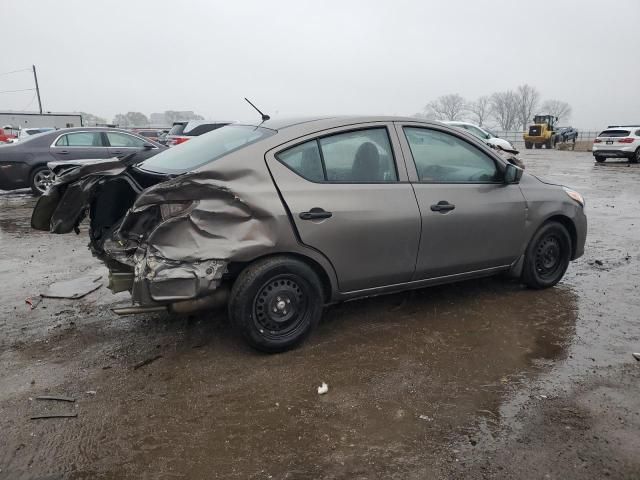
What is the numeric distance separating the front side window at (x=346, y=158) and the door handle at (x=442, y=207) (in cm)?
39

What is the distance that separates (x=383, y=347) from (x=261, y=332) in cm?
92

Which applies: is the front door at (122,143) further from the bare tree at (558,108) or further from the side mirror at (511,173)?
the bare tree at (558,108)

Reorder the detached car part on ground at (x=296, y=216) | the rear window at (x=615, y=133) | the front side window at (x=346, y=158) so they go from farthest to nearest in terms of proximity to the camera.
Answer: the rear window at (x=615, y=133) < the front side window at (x=346, y=158) < the detached car part on ground at (x=296, y=216)

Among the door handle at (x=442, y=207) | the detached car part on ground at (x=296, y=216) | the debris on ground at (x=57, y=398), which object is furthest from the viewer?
the door handle at (x=442, y=207)

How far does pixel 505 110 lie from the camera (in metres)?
104

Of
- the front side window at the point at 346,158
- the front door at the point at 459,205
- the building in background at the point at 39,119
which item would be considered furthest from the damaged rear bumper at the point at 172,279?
the building in background at the point at 39,119

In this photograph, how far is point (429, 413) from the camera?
282 cm

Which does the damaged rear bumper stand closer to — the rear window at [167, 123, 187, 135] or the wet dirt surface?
the wet dirt surface

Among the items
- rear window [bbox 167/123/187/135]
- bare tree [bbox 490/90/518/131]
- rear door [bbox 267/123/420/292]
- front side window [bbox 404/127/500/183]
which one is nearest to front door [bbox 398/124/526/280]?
front side window [bbox 404/127/500/183]

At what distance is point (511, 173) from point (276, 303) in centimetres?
236

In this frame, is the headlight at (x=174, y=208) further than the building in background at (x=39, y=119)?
No

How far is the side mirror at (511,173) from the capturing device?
422cm

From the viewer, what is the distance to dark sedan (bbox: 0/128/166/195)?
10.2 meters

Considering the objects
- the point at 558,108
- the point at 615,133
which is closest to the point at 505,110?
the point at 558,108
